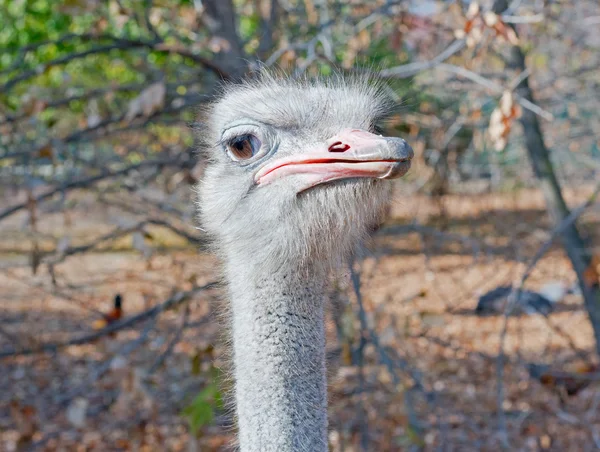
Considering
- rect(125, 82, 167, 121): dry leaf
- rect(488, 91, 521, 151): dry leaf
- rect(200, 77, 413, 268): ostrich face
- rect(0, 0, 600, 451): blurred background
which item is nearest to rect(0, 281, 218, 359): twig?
rect(0, 0, 600, 451): blurred background

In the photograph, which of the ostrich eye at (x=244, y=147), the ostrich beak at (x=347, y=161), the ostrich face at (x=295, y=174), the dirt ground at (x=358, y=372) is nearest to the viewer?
the ostrich beak at (x=347, y=161)

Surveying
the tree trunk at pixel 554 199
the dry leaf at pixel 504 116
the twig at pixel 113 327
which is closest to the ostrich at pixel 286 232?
the dry leaf at pixel 504 116

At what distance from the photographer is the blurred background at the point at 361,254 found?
119 inches

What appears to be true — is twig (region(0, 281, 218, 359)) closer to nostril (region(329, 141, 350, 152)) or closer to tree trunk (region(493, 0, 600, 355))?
nostril (region(329, 141, 350, 152))

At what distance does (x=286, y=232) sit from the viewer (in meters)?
1.54

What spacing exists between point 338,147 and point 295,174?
114 millimetres

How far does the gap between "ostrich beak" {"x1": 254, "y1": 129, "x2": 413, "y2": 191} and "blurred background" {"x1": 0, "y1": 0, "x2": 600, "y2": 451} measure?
410 millimetres

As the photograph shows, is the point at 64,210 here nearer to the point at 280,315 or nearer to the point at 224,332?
the point at 224,332

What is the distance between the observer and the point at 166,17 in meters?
3.71

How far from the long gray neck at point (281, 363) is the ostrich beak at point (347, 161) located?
0.20 metres

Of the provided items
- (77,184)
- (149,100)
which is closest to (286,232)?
(149,100)

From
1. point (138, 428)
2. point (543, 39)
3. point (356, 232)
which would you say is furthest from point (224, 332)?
point (543, 39)

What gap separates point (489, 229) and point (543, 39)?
14.6 ft

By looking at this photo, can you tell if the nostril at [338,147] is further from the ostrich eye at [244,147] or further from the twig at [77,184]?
the twig at [77,184]
